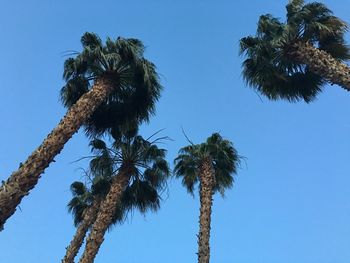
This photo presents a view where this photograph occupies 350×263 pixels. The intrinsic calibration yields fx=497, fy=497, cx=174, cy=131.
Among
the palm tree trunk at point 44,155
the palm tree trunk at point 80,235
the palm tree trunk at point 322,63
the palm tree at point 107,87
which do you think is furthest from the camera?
the palm tree trunk at point 80,235

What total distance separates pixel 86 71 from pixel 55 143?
5.30 metres

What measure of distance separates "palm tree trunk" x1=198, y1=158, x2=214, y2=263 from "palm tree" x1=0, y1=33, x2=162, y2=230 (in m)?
3.43

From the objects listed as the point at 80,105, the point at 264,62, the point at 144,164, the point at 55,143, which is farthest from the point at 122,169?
the point at 264,62

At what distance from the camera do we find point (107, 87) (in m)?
17.0

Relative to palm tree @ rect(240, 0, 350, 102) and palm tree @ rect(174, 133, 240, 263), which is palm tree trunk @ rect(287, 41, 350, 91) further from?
palm tree @ rect(174, 133, 240, 263)

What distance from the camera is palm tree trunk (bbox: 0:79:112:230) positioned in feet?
38.0

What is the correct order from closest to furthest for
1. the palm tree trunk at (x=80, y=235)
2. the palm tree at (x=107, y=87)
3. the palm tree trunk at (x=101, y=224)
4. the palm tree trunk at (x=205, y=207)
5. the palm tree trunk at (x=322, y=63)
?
the palm tree at (x=107, y=87), the palm tree trunk at (x=322, y=63), the palm tree trunk at (x=101, y=224), the palm tree trunk at (x=205, y=207), the palm tree trunk at (x=80, y=235)

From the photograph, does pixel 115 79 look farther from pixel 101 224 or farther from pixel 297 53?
pixel 297 53

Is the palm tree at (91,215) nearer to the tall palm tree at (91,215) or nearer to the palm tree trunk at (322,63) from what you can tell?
the tall palm tree at (91,215)

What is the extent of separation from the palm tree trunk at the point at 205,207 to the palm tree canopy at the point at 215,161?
817 millimetres

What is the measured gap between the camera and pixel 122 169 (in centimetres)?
1928

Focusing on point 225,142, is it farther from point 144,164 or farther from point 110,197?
point 110,197

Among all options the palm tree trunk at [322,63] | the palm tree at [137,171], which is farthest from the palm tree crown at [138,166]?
the palm tree trunk at [322,63]

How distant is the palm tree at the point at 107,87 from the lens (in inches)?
609
